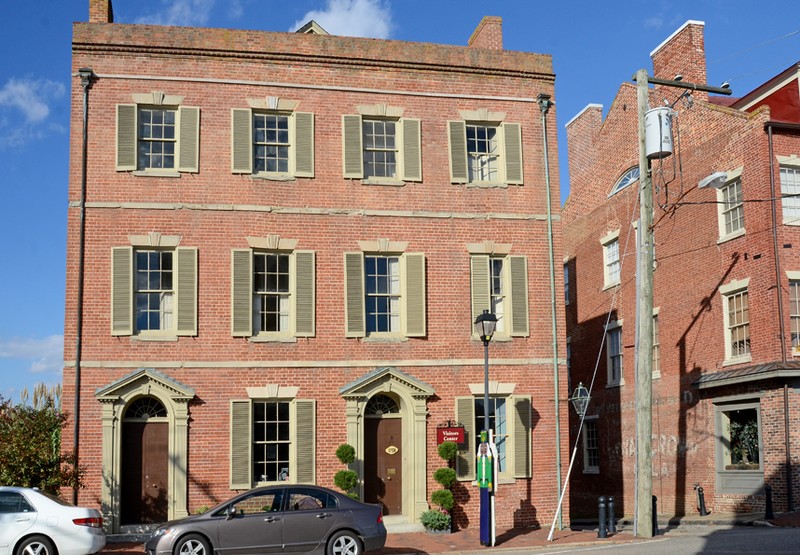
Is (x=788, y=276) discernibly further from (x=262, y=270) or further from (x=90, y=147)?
(x=90, y=147)

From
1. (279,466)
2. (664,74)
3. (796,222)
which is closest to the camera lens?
(279,466)

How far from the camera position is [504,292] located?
23.6 metres

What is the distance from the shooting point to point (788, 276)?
25.0 meters

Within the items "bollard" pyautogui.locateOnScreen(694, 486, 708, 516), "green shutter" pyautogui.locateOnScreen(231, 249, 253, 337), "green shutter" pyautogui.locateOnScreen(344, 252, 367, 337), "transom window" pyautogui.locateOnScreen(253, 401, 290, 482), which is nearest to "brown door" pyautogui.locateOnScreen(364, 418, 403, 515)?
"transom window" pyautogui.locateOnScreen(253, 401, 290, 482)

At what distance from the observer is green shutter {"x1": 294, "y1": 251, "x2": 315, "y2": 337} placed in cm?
2239

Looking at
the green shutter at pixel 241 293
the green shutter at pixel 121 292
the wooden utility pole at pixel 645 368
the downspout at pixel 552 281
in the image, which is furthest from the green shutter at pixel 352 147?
the wooden utility pole at pixel 645 368

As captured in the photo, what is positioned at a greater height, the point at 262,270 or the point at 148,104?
the point at 148,104

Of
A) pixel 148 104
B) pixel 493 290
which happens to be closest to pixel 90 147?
pixel 148 104

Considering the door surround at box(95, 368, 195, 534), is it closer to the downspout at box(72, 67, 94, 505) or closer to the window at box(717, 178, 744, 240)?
the downspout at box(72, 67, 94, 505)

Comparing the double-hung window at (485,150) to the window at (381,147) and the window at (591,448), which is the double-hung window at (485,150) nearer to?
the window at (381,147)

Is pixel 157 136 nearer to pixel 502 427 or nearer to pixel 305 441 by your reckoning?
pixel 305 441

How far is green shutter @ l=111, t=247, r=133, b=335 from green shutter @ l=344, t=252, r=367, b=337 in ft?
15.8

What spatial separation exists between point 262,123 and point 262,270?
11.6 ft

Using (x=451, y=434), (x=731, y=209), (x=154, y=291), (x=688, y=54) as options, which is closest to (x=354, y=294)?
(x=451, y=434)
